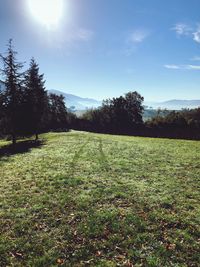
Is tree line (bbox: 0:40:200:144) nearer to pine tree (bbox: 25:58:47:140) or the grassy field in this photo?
pine tree (bbox: 25:58:47:140)

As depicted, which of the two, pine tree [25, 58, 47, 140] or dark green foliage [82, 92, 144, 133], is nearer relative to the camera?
pine tree [25, 58, 47, 140]

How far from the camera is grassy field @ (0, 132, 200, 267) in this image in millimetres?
8898

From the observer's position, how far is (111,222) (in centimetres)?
1121

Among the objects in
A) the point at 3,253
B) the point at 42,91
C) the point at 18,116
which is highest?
the point at 42,91

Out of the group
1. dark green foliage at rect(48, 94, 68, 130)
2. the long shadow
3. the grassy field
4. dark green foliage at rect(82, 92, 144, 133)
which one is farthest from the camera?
dark green foliage at rect(82, 92, 144, 133)

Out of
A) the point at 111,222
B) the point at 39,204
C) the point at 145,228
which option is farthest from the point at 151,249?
the point at 39,204

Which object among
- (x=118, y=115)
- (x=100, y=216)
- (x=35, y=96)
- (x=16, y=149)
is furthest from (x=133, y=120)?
(x=100, y=216)

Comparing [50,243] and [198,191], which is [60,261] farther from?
[198,191]

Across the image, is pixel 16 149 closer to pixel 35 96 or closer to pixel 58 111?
pixel 35 96

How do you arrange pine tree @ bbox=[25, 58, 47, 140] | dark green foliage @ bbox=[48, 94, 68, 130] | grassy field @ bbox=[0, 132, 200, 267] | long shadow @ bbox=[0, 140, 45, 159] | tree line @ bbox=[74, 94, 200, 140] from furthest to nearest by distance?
dark green foliage @ bbox=[48, 94, 68, 130]
tree line @ bbox=[74, 94, 200, 140]
pine tree @ bbox=[25, 58, 47, 140]
long shadow @ bbox=[0, 140, 45, 159]
grassy field @ bbox=[0, 132, 200, 267]

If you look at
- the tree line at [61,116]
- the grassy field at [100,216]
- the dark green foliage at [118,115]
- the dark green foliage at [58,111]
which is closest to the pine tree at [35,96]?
the tree line at [61,116]

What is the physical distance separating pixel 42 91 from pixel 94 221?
4531cm

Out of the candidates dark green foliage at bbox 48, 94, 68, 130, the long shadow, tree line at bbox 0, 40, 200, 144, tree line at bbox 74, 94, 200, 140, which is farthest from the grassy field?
dark green foliage at bbox 48, 94, 68, 130

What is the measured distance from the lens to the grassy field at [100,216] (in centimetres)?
890
